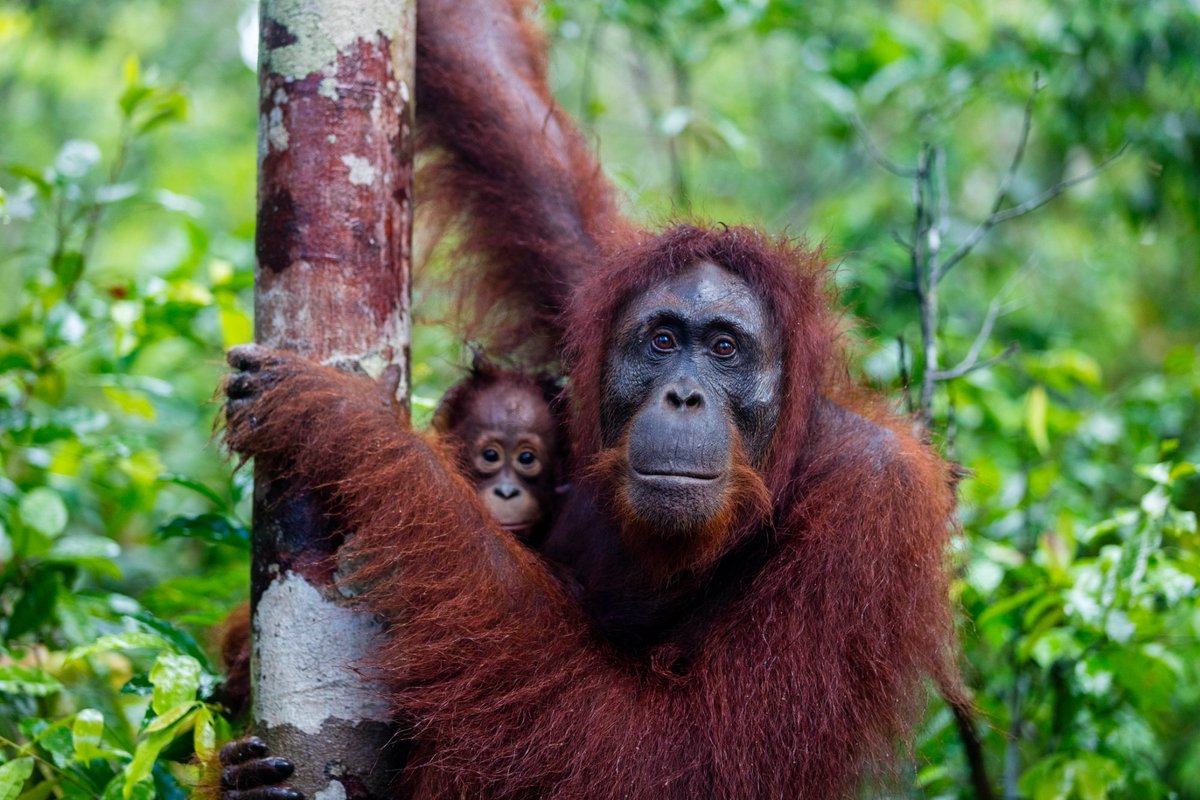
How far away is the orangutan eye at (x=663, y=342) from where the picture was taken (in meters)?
3.26

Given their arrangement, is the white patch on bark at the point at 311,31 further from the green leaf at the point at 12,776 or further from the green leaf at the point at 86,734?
the green leaf at the point at 12,776

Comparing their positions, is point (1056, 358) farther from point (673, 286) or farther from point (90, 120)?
point (90, 120)

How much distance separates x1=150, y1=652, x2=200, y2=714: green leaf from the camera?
2.59 metres

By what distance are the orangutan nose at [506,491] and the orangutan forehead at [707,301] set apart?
0.89 m

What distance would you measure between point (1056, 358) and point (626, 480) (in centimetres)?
264

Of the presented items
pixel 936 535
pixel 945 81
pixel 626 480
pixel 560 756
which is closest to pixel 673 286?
pixel 626 480

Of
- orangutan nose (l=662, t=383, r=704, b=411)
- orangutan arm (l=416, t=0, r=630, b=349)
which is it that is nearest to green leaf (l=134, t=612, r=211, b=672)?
orangutan nose (l=662, t=383, r=704, b=411)

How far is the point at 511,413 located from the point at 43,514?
61.8 inches

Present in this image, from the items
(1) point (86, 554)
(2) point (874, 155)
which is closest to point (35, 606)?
(1) point (86, 554)

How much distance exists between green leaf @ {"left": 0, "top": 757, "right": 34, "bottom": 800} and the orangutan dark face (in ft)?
5.42

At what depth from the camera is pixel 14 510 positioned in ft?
12.1

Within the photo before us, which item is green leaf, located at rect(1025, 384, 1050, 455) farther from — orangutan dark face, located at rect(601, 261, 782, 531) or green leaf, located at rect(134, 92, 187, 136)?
green leaf, located at rect(134, 92, 187, 136)

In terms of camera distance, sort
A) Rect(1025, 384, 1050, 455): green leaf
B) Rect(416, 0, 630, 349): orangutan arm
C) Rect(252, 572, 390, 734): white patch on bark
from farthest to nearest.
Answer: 1. Rect(1025, 384, 1050, 455): green leaf
2. Rect(416, 0, 630, 349): orangutan arm
3. Rect(252, 572, 390, 734): white patch on bark

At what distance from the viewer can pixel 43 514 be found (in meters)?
3.59
